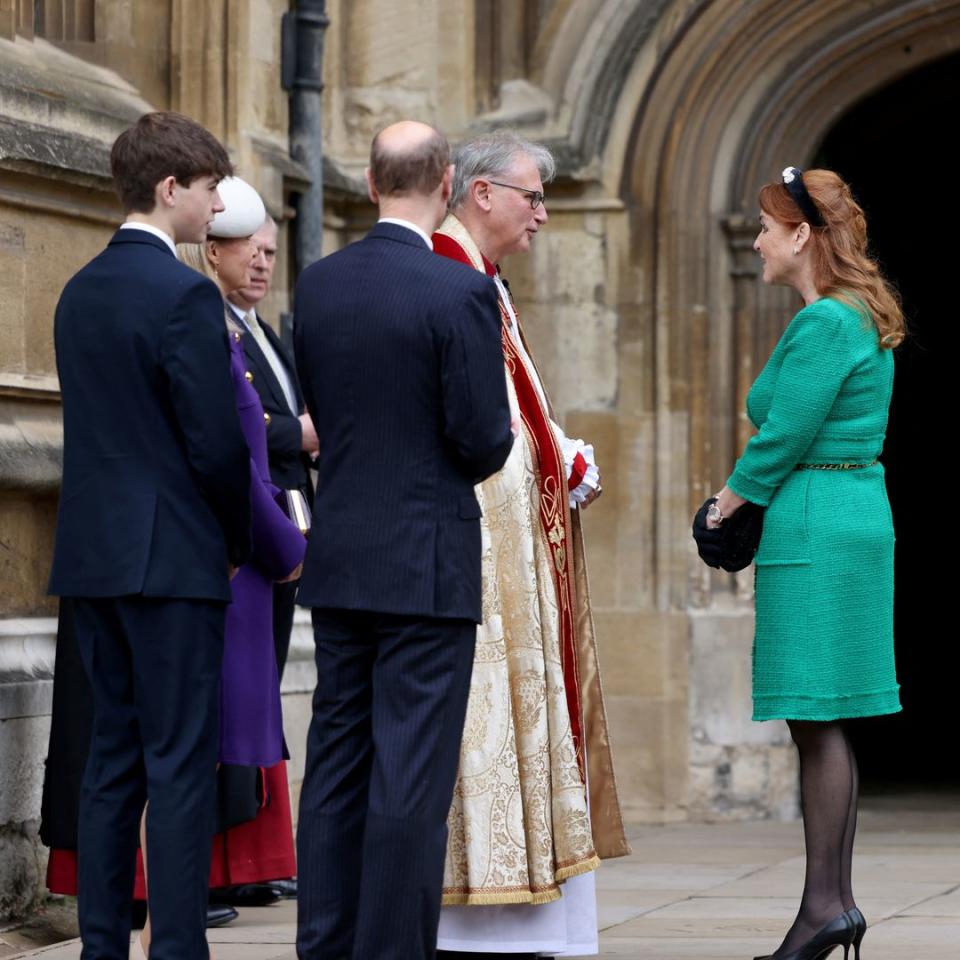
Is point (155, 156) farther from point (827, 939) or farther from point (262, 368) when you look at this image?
point (827, 939)

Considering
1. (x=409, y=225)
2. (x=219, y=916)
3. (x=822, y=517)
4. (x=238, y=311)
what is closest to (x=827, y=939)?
(x=822, y=517)

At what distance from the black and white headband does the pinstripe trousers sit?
135 centimetres

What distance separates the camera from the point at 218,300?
401 centimetres

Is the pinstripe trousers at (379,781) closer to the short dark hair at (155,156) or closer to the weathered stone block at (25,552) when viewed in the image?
the short dark hair at (155,156)

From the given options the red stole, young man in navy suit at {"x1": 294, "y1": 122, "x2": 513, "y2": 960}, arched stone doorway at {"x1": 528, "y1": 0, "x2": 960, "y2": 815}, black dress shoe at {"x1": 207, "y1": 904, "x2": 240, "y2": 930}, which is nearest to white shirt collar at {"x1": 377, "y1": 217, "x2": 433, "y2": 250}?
young man in navy suit at {"x1": 294, "y1": 122, "x2": 513, "y2": 960}

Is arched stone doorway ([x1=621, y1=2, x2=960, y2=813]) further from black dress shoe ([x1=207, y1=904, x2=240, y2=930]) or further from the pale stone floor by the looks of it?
black dress shoe ([x1=207, y1=904, x2=240, y2=930])

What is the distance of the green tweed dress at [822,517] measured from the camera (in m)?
4.68

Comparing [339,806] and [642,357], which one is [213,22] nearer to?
[642,357]

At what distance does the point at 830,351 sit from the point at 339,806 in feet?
4.84

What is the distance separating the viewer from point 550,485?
15.6 ft

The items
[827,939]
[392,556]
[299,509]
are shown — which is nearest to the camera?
[392,556]

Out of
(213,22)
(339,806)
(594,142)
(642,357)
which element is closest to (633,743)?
(642,357)

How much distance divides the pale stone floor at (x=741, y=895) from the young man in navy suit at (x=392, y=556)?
1.13m

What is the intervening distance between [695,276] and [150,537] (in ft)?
14.8
